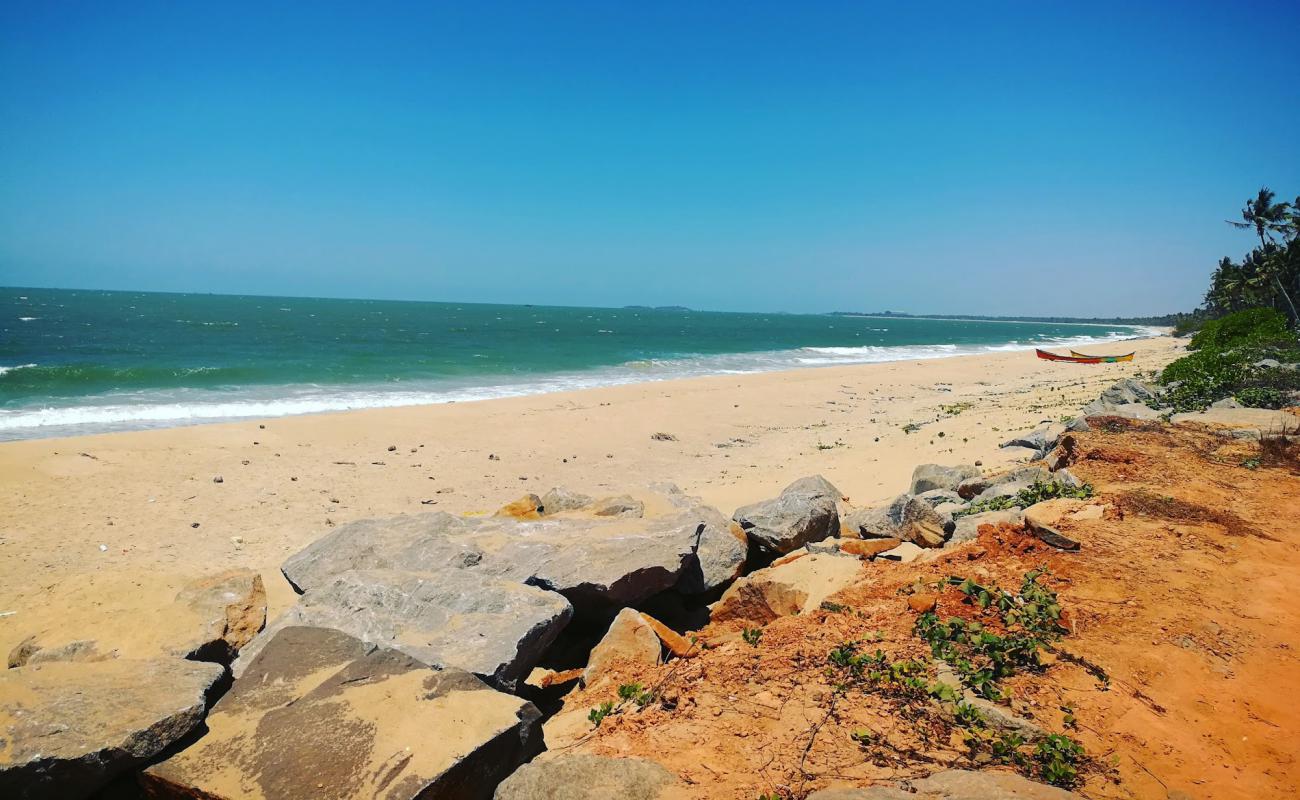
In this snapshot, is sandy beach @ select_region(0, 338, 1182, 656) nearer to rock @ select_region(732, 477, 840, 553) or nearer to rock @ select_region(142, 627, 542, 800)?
rock @ select_region(142, 627, 542, 800)

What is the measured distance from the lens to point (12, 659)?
181 inches

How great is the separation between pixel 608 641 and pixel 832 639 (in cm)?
177

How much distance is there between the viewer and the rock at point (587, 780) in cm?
309

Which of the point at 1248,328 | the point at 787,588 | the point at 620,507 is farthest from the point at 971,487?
the point at 1248,328

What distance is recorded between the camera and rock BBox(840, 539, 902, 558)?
6.62 metres

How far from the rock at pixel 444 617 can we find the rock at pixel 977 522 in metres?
3.90

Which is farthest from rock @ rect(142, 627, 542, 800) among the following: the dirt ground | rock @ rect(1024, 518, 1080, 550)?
rock @ rect(1024, 518, 1080, 550)

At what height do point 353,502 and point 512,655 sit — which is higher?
point 512,655

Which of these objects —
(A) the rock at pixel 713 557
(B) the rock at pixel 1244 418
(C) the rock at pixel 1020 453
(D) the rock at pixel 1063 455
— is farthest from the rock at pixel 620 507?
(B) the rock at pixel 1244 418

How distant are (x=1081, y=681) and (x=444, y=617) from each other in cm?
439

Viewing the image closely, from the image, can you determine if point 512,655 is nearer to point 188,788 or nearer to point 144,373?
point 188,788

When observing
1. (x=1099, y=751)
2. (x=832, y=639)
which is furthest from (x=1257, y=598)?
(x=832, y=639)

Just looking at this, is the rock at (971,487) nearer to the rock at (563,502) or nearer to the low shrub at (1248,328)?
the rock at (563,502)

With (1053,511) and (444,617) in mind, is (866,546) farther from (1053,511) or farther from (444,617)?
(444,617)
